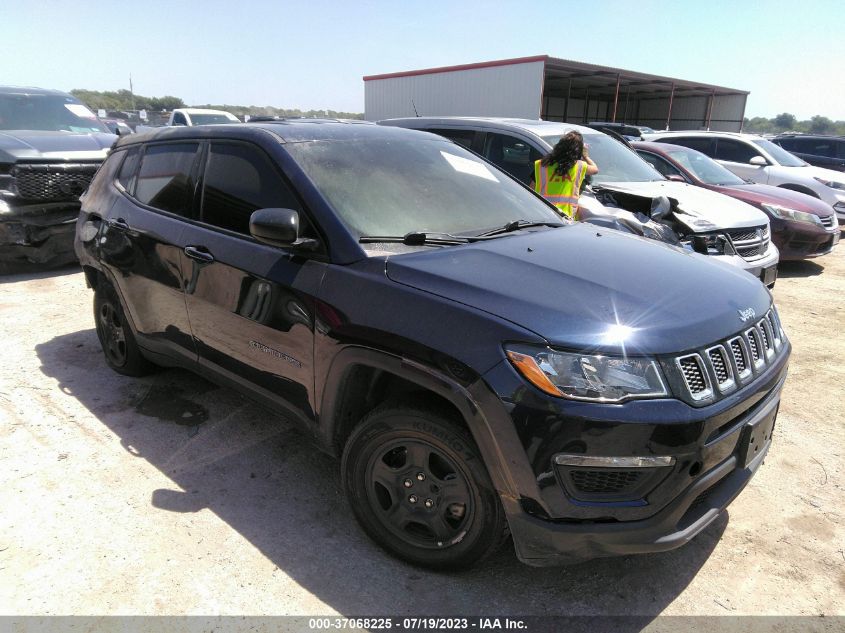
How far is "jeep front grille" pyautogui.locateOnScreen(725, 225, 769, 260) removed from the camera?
20.0 feet

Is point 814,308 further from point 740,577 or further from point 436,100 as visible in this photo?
point 436,100

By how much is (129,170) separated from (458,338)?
310 cm

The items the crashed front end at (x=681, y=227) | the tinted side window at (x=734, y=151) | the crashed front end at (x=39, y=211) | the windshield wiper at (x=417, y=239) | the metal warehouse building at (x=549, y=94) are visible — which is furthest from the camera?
the metal warehouse building at (x=549, y=94)

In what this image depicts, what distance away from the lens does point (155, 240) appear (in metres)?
3.48

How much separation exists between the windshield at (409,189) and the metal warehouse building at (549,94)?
612 inches

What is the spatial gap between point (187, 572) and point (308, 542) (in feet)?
1.65

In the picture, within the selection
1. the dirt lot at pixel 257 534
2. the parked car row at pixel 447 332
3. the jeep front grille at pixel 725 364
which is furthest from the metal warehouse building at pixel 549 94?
the jeep front grille at pixel 725 364

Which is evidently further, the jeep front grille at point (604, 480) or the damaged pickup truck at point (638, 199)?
the damaged pickup truck at point (638, 199)

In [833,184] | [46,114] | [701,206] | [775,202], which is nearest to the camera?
[701,206]

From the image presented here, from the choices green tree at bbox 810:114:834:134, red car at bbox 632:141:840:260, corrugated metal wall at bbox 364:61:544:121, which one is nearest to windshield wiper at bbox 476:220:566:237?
red car at bbox 632:141:840:260

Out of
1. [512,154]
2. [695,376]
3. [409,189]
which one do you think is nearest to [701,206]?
[512,154]

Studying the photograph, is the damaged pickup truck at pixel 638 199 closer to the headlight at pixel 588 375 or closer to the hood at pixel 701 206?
the hood at pixel 701 206

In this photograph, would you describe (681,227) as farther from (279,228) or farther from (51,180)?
(51,180)

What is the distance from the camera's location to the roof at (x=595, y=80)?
19.7 m
